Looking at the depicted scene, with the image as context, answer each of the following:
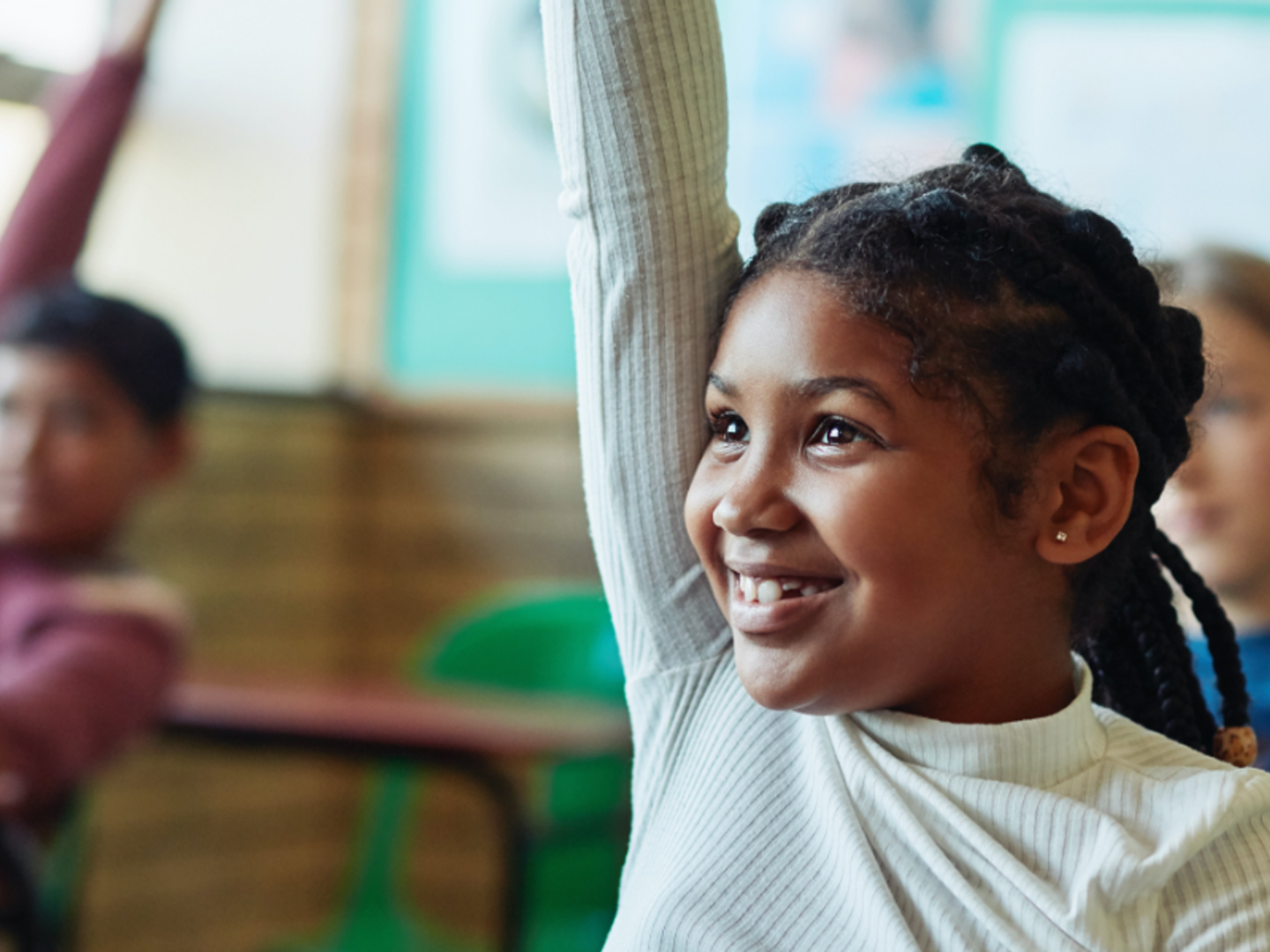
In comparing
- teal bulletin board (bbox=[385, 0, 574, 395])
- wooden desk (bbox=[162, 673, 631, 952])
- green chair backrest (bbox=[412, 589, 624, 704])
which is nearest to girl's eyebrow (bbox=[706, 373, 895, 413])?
wooden desk (bbox=[162, 673, 631, 952])

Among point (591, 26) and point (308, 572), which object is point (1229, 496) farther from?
point (308, 572)

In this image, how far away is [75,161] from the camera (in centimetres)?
196

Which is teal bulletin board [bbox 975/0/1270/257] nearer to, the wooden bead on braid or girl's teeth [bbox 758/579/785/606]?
the wooden bead on braid

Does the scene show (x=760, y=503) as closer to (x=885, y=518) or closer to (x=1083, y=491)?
(x=885, y=518)

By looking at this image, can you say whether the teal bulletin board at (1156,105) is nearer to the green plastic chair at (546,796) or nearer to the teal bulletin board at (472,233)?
the teal bulletin board at (472,233)

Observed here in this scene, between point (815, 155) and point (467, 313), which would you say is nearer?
point (815, 155)

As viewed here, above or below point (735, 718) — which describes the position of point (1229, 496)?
below

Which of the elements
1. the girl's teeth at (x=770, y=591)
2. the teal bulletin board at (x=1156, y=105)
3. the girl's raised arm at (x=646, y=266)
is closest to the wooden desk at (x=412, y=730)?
the girl's raised arm at (x=646, y=266)

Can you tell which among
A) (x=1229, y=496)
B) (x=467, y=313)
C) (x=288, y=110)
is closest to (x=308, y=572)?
(x=467, y=313)

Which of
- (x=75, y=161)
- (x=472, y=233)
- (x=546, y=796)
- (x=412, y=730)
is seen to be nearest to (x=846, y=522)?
(x=412, y=730)

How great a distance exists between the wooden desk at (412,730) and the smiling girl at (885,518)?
45.4 inches

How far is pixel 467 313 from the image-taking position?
2998mm

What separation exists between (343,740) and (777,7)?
1.66 m

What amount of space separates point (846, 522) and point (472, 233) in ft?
7.78
